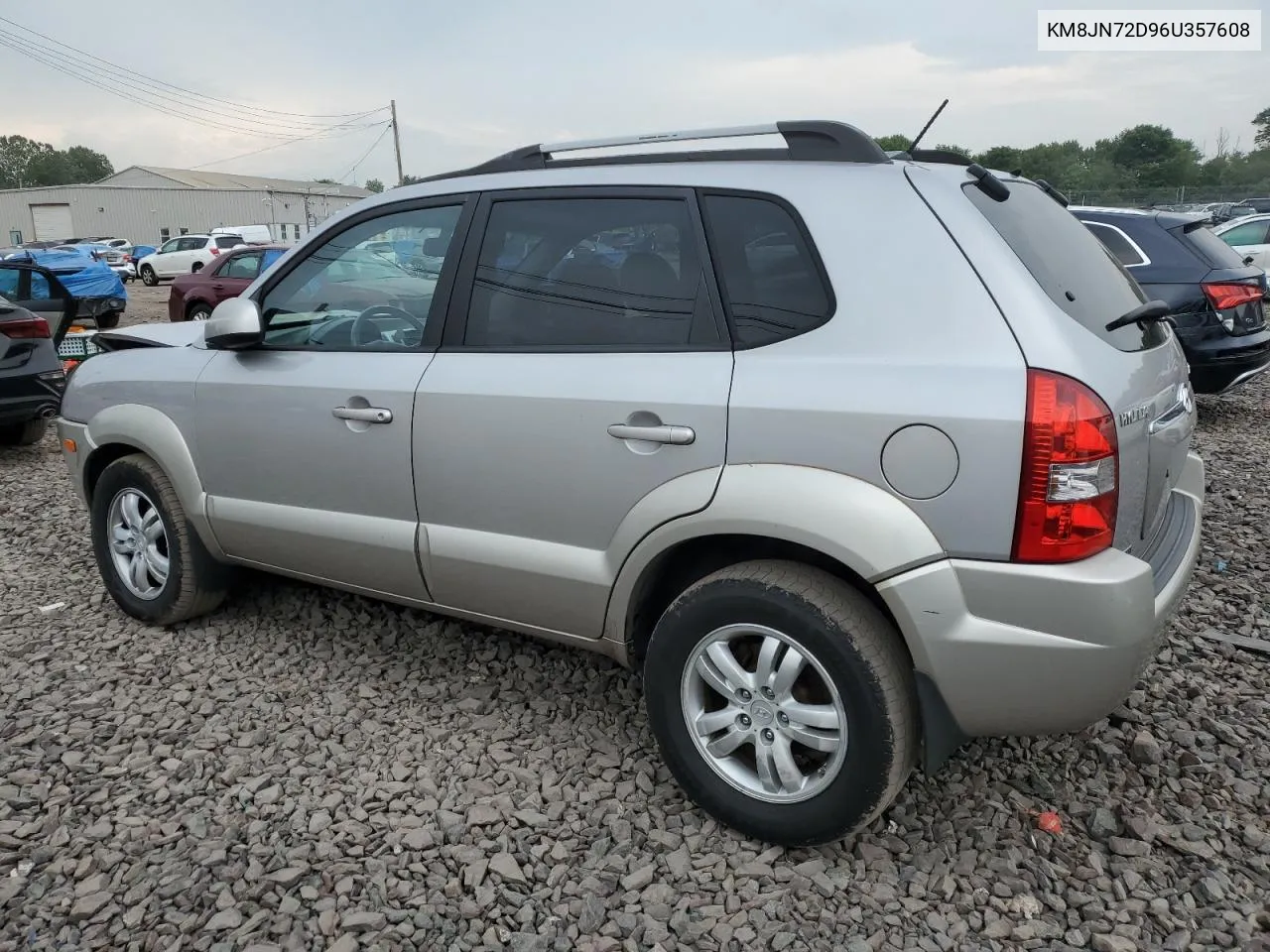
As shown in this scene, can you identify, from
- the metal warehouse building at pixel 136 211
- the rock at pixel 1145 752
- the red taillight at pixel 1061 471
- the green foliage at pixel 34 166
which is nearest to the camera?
the red taillight at pixel 1061 471

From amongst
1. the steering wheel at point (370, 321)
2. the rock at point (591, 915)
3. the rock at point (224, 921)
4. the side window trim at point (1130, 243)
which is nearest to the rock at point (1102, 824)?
the rock at point (591, 915)

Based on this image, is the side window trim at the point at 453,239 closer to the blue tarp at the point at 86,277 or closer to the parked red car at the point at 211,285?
the parked red car at the point at 211,285

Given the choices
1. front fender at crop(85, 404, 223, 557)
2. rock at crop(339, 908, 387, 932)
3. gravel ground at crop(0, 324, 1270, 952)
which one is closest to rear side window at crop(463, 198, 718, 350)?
gravel ground at crop(0, 324, 1270, 952)

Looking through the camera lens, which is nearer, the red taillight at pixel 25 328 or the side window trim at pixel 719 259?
the side window trim at pixel 719 259

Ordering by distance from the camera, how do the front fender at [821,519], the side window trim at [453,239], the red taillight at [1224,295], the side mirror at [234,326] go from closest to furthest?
the front fender at [821,519], the side window trim at [453,239], the side mirror at [234,326], the red taillight at [1224,295]

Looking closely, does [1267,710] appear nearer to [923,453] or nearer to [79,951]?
[923,453]

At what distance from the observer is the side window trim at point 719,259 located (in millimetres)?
2355

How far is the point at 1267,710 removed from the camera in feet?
10.5

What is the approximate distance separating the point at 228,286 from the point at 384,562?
13.3 m

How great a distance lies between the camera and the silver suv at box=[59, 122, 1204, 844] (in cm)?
213

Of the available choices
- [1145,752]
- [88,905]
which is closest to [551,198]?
[88,905]

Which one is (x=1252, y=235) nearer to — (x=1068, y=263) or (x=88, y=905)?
(x=1068, y=263)

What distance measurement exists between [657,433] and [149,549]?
257cm

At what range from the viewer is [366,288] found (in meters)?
3.38
